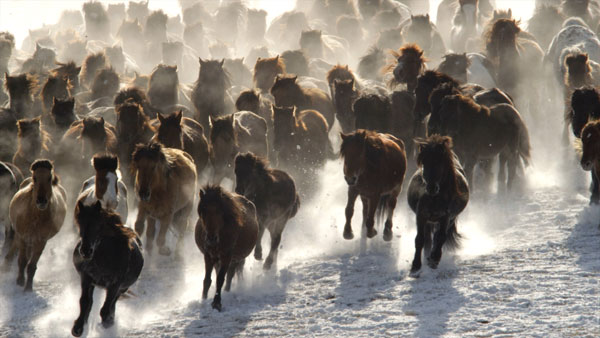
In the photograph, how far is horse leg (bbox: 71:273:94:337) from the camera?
27.4ft

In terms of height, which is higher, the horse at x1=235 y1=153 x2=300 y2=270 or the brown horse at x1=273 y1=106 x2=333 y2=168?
the brown horse at x1=273 y1=106 x2=333 y2=168

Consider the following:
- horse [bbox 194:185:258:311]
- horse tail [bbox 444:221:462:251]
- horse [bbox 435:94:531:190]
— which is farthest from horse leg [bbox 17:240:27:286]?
horse [bbox 435:94:531:190]

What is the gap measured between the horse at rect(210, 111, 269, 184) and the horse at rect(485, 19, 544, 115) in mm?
7375

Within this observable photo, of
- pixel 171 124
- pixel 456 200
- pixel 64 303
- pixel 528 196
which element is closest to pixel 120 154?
pixel 171 124

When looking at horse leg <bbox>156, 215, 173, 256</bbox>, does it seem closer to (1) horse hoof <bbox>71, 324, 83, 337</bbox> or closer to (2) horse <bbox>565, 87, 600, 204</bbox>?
(1) horse hoof <bbox>71, 324, 83, 337</bbox>

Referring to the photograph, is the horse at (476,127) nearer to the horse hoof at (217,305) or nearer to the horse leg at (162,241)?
the horse leg at (162,241)

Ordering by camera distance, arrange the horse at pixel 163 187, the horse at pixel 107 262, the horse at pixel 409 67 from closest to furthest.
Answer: the horse at pixel 107 262 → the horse at pixel 163 187 → the horse at pixel 409 67

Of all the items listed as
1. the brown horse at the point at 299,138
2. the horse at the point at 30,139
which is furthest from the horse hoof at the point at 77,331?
the brown horse at the point at 299,138

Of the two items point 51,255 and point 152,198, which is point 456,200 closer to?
point 152,198

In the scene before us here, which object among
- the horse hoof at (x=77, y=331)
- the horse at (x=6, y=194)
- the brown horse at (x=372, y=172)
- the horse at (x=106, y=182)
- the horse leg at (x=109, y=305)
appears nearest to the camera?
the horse hoof at (x=77, y=331)

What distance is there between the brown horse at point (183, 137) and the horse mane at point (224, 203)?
11.1 feet

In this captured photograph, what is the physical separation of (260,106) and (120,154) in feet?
14.3

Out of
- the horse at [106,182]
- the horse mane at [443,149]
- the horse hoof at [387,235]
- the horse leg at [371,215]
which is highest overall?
the horse mane at [443,149]

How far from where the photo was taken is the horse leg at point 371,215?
11672mm
